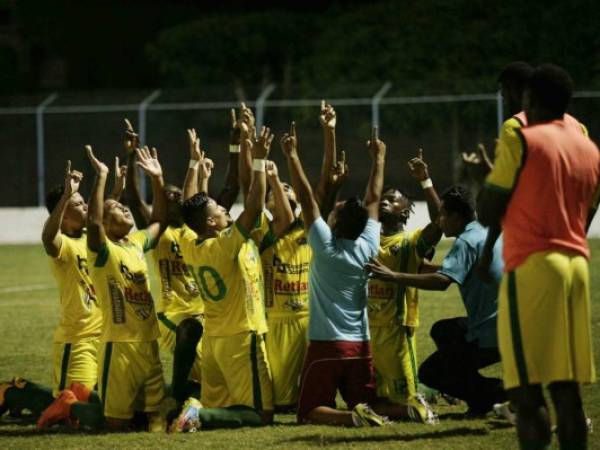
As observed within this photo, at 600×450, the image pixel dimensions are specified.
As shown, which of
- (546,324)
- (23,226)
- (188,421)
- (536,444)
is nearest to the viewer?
(546,324)

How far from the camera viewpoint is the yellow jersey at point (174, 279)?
31.5 ft

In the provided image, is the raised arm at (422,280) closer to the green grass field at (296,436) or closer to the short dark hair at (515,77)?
the green grass field at (296,436)

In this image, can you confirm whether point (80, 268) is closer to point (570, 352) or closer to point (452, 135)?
point (570, 352)

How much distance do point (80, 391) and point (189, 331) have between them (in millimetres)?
925

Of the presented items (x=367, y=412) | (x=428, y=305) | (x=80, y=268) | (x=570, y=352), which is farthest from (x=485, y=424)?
(x=428, y=305)

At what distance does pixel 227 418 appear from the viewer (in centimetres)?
825

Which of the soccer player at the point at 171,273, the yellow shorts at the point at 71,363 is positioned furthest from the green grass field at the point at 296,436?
the soccer player at the point at 171,273

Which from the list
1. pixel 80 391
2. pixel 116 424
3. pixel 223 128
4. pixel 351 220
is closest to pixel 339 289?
pixel 351 220

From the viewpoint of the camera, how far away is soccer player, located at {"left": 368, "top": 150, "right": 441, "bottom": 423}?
345 inches

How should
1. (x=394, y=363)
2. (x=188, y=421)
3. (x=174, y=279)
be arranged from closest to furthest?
(x=188, y=421), (x=394, y=363), (x=174, y=279)

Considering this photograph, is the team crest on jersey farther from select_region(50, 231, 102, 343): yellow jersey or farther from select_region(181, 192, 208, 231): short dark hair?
select_region(181, 192, 208, 231): short dark hair

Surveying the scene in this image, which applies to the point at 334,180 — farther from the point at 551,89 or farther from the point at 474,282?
the point at 551,89

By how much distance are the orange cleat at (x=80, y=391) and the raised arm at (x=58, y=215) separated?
98 cm

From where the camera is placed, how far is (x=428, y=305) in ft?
49.5
